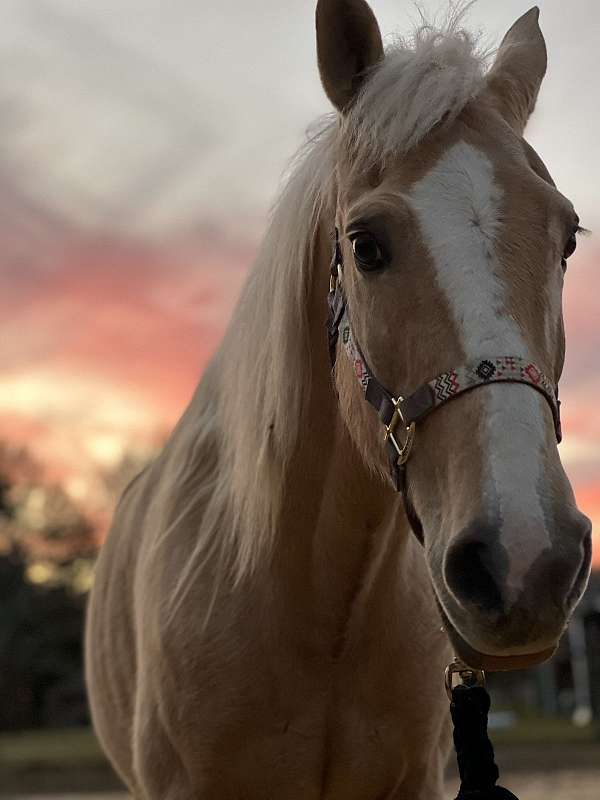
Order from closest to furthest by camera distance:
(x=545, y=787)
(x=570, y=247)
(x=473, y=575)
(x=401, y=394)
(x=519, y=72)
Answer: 1. (x=473, y=575)
2. (x=401, y=394)
3. (x=570, y=247)
4. (x=519, y=72)
5. (x=545, y=787)

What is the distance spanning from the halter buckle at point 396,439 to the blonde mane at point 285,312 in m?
0.57

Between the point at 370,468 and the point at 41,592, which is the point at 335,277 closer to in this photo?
the point at 370,468

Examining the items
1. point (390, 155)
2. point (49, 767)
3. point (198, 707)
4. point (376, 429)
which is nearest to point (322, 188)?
point (390, 155)

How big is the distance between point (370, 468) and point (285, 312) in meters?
0.57

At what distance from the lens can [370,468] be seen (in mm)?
2535

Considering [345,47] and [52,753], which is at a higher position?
[345,47]

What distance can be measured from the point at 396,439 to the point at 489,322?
0.37m

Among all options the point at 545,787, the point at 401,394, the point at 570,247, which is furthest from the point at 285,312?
the point at 545,787

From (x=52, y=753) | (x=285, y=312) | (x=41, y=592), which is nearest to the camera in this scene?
(x=285, y=312)

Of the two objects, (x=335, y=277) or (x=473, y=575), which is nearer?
(x=473, y=575)

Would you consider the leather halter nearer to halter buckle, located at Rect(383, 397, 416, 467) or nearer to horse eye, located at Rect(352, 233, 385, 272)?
halter buckle, located at Rect(383, 397, 416, 467)

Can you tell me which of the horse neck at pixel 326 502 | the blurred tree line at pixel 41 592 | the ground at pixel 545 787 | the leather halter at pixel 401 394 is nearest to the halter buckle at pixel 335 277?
the leather halter at pixel 401 394

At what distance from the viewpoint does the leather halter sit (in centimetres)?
201

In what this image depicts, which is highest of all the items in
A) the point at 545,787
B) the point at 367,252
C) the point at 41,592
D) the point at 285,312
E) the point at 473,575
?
the point at 41,592
